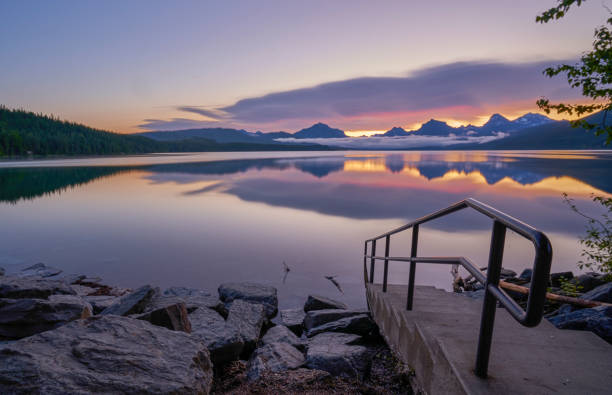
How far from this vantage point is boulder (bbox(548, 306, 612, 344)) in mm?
3246

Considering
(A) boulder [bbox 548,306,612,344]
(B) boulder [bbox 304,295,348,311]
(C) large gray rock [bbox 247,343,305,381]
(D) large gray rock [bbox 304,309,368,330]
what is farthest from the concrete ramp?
(B) boulder [bbox 304,295,348,311]

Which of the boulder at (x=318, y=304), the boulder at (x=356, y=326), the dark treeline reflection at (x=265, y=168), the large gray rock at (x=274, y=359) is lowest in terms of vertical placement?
the dark treeline reflection at (x=265, y=168)

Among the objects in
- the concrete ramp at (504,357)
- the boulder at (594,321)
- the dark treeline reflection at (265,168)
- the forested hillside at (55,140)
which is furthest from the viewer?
the forested hillside at (55,140)

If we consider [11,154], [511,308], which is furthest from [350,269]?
[11,154]

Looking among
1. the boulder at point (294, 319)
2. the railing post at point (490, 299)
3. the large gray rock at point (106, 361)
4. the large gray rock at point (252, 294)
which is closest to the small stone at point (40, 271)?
the large gray rock at point (252, 294)

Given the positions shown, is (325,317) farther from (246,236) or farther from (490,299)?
(246,236)

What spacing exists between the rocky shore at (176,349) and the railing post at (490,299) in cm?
182

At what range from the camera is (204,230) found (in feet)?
55.6

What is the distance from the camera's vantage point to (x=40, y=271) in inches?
414

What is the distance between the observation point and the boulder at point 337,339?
5184mm

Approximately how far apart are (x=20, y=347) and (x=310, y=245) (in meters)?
12.3

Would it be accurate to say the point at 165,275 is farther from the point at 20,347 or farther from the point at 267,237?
the point at 20,347

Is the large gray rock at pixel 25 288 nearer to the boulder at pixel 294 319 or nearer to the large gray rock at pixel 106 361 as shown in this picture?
the large gray rock at pixel 106 361

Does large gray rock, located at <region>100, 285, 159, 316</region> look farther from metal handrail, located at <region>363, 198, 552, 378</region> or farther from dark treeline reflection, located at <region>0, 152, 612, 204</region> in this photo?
dark treeline reflection, located at <region>0, 152, 612, 204</region>
